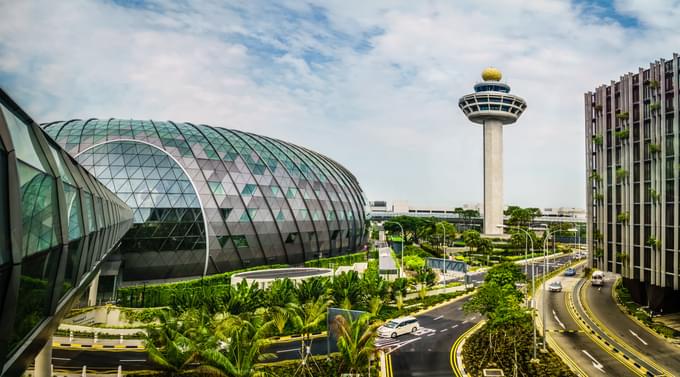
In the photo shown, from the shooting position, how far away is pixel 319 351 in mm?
29281

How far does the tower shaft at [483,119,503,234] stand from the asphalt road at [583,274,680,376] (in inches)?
2613

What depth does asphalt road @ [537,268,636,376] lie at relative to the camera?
2542 centimetres

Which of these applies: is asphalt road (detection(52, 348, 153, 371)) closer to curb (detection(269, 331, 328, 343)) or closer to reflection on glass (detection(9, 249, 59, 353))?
curb (detection(269, 331, 328, 343))

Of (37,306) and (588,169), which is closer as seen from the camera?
(37,306)

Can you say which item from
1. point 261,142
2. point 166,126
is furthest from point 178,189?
point 261,142

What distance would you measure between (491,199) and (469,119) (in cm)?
2328

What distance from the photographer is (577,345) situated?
30562mm

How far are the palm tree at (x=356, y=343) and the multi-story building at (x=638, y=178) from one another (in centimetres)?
2751

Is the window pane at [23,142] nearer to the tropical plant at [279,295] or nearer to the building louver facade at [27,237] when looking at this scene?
the building louver facade at [27,237]

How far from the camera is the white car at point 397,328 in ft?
107

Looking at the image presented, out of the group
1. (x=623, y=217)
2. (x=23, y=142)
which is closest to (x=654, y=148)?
(x=623, y=217)

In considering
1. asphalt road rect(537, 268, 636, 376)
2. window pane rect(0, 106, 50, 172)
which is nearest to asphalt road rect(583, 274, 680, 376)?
asphalt road rect(537, 268, 636, 376)

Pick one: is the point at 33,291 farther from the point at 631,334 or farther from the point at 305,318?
the point at 631,334

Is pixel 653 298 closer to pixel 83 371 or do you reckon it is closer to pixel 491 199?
pixel 83 371
